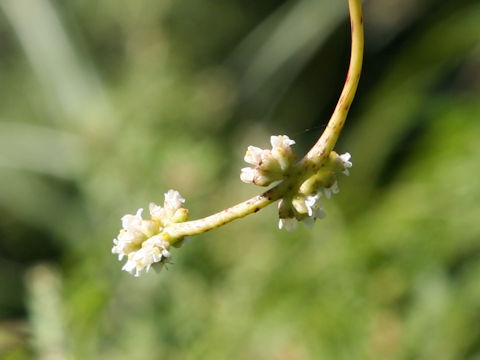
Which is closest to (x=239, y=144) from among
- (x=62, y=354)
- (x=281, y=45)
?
(x=281, y=45)

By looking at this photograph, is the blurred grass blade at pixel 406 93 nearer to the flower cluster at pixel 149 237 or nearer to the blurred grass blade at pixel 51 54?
the blurred grass blade at pixel 51 54

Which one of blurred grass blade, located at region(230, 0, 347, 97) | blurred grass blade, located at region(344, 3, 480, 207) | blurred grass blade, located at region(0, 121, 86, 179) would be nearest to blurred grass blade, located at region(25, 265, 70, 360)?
blurred grass blade, located at region(344, 3, 480, 207)

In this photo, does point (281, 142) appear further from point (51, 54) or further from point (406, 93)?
point (51, 54)

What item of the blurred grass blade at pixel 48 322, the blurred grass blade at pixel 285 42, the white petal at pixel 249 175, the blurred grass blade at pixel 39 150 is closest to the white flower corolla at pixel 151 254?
the white petal at pixel 249 175

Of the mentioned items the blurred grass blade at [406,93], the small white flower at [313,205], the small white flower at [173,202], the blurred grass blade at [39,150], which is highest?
the blurred grass blade at [39,150]

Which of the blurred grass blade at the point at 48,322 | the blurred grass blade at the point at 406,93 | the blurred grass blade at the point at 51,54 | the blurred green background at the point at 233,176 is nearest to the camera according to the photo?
the blurred grass blade at the point at 48,322

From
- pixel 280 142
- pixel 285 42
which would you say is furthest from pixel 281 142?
pixel 285 42

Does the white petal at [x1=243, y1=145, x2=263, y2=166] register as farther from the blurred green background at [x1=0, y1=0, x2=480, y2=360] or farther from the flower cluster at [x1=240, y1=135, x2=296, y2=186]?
the blurred green background at [x1=0, y1=0, x2=480, y2=360]
